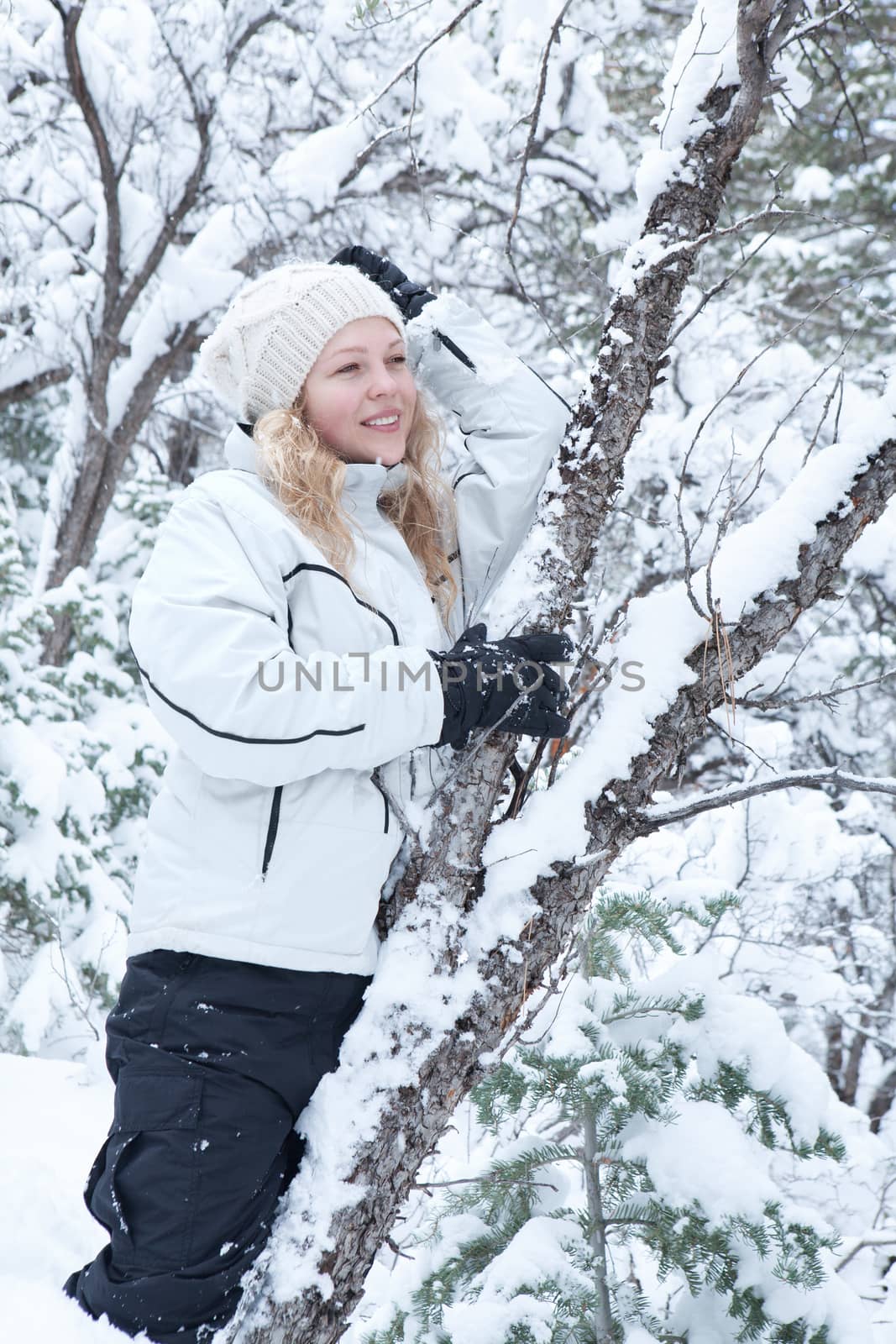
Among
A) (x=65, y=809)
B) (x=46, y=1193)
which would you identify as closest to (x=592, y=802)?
(x=46, y=1193)

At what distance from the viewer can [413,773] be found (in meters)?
1.76

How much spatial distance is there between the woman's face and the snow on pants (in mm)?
998

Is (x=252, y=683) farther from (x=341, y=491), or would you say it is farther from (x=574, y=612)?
(x=574, y=612)

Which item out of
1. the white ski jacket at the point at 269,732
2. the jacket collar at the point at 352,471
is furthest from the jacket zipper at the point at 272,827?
the jacket collar at the point at 352,471

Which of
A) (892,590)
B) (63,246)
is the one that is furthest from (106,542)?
(892,590)

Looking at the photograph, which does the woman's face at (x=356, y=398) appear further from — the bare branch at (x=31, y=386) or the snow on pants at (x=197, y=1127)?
the bare branch at (x=31, y=386)

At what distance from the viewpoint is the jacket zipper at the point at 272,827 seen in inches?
62.4

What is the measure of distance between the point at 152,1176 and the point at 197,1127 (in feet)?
0.31

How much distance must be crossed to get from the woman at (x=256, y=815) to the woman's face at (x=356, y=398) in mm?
24

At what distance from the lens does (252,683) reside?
150 cm

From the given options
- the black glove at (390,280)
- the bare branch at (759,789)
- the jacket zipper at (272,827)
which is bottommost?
the jacket zipper at (272,827)

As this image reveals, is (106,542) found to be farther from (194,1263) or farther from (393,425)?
(194,1263)

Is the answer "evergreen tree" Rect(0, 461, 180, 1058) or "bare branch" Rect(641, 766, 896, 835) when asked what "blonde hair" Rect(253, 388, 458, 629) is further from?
"evergreen tree" Rect(0, 461, 180, 1058)

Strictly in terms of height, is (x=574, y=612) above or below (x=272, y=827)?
above
